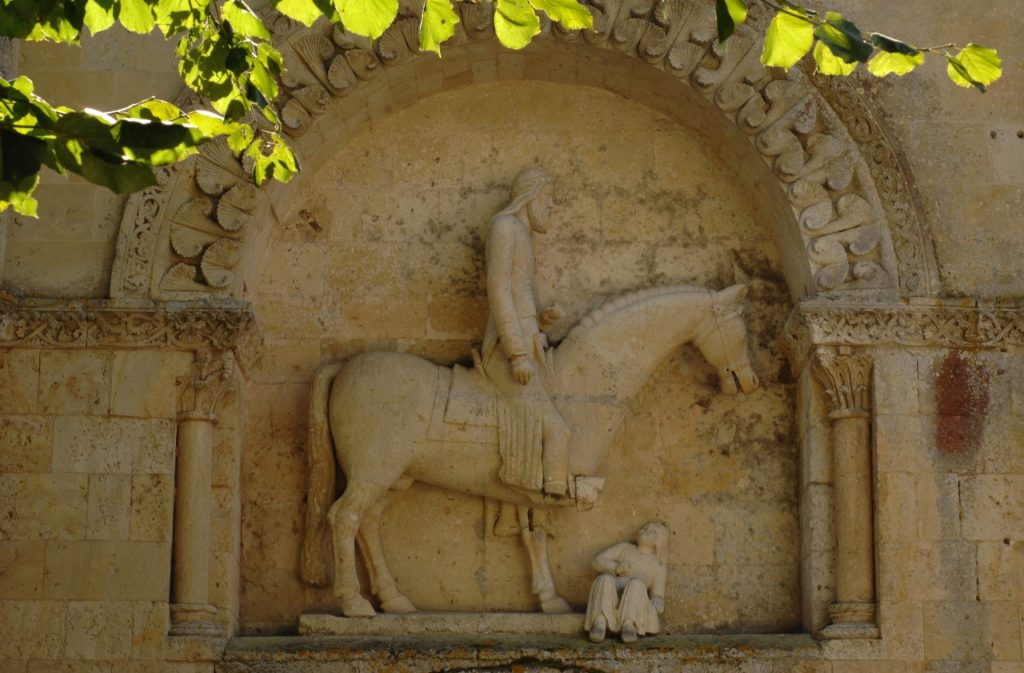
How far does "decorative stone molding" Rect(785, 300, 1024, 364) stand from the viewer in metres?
13.0

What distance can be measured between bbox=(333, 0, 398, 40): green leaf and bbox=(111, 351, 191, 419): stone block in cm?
479

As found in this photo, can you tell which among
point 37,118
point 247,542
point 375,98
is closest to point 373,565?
point 247,542

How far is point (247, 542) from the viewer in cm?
1330

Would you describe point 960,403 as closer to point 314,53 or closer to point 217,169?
point 314,53

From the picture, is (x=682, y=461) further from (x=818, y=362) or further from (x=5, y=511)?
(x=5, y=511)

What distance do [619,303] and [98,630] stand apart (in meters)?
3.61

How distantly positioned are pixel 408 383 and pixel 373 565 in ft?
3.59

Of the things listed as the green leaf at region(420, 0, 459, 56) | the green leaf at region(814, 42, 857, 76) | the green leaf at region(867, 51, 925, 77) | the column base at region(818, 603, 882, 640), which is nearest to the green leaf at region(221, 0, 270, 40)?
the green leaf at region(420, 0, 459, 56)

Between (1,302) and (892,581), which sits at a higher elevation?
(1,302)

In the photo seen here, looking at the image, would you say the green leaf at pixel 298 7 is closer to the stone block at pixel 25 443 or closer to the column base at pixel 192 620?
the stone block at pixel 25 443

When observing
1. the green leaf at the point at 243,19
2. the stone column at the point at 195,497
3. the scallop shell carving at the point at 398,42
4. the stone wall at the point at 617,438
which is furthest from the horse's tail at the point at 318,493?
the green leaf at the point at 243,19

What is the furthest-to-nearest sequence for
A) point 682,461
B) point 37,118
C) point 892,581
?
point 682,461 < point 892,581 < point 37,118

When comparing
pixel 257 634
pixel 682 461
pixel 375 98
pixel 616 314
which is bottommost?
pixel 257 634

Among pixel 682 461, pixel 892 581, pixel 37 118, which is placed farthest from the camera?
pixel 682 461
